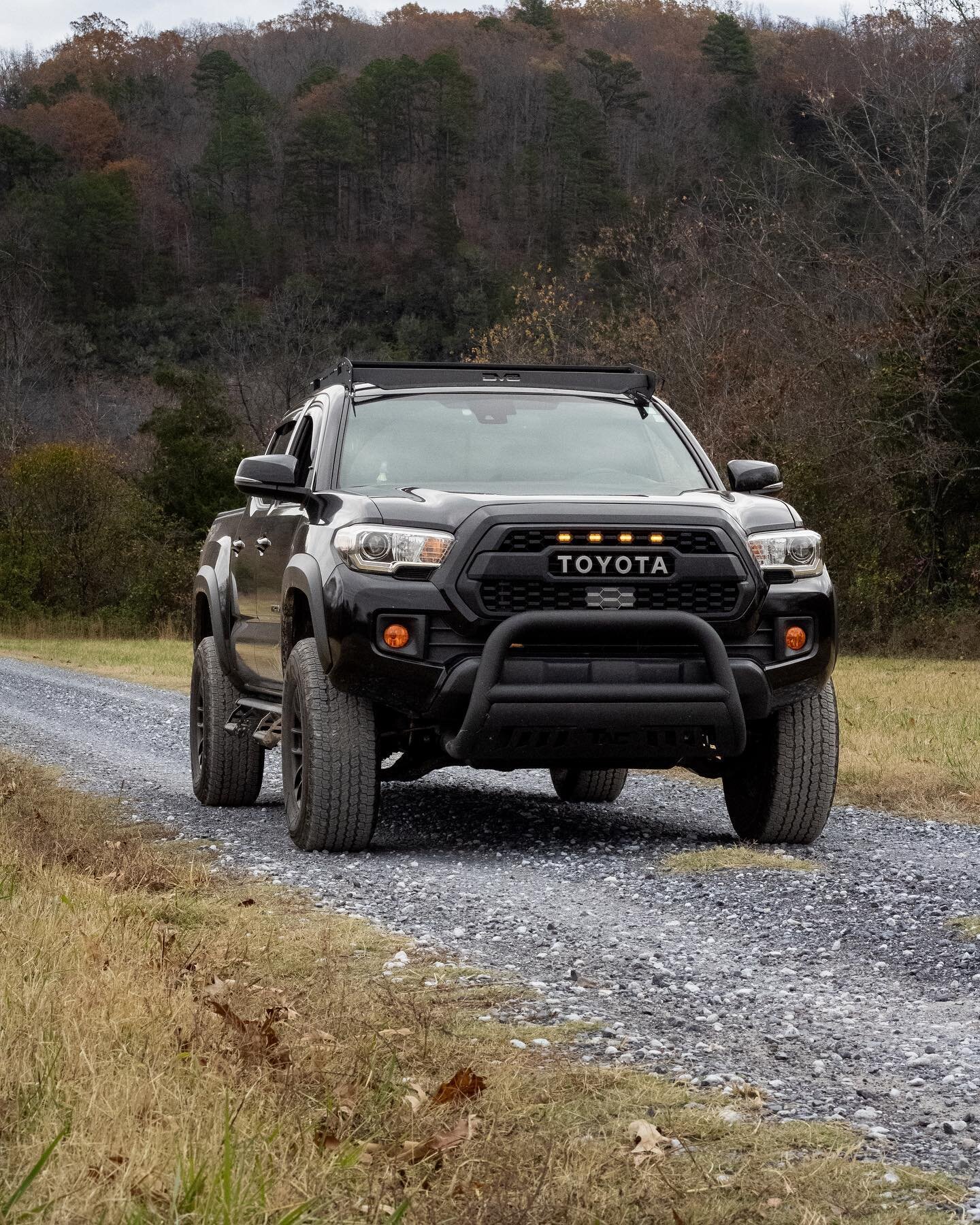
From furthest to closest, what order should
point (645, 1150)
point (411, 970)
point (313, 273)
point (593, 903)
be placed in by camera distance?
point (313, 273) < point (593, 903) < point (411, 970) < point (645, 1150)

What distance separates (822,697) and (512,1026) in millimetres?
A: 3477

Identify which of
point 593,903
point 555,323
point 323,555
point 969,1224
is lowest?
point 593,903

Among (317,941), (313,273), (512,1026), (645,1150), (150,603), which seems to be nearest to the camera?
(645,1150)

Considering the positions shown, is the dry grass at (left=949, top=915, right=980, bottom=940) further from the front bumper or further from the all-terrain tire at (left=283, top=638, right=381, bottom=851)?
the all-terrain tire at (left=283, top=638, right=381, bottom=851)

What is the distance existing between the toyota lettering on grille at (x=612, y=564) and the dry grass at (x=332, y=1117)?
2.22 m

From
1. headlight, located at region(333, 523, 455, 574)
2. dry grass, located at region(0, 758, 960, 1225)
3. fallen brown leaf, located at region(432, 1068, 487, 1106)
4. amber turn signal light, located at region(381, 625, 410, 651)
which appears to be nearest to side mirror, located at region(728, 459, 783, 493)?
headlight, located at region(333, 523, 455, 574)

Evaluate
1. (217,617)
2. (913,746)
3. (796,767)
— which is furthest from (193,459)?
(796,767)

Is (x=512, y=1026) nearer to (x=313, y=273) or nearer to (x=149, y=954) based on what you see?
(x=149, y=954)

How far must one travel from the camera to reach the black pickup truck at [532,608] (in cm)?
666

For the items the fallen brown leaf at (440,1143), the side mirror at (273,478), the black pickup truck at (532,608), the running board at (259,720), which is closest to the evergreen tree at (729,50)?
the running board at (259,720)

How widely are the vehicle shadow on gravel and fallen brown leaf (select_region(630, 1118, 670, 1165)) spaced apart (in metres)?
4.12

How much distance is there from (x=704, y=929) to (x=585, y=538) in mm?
1760

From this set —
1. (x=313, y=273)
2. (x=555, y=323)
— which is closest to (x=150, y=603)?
(x=555, y=323)

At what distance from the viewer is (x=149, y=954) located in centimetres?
459
